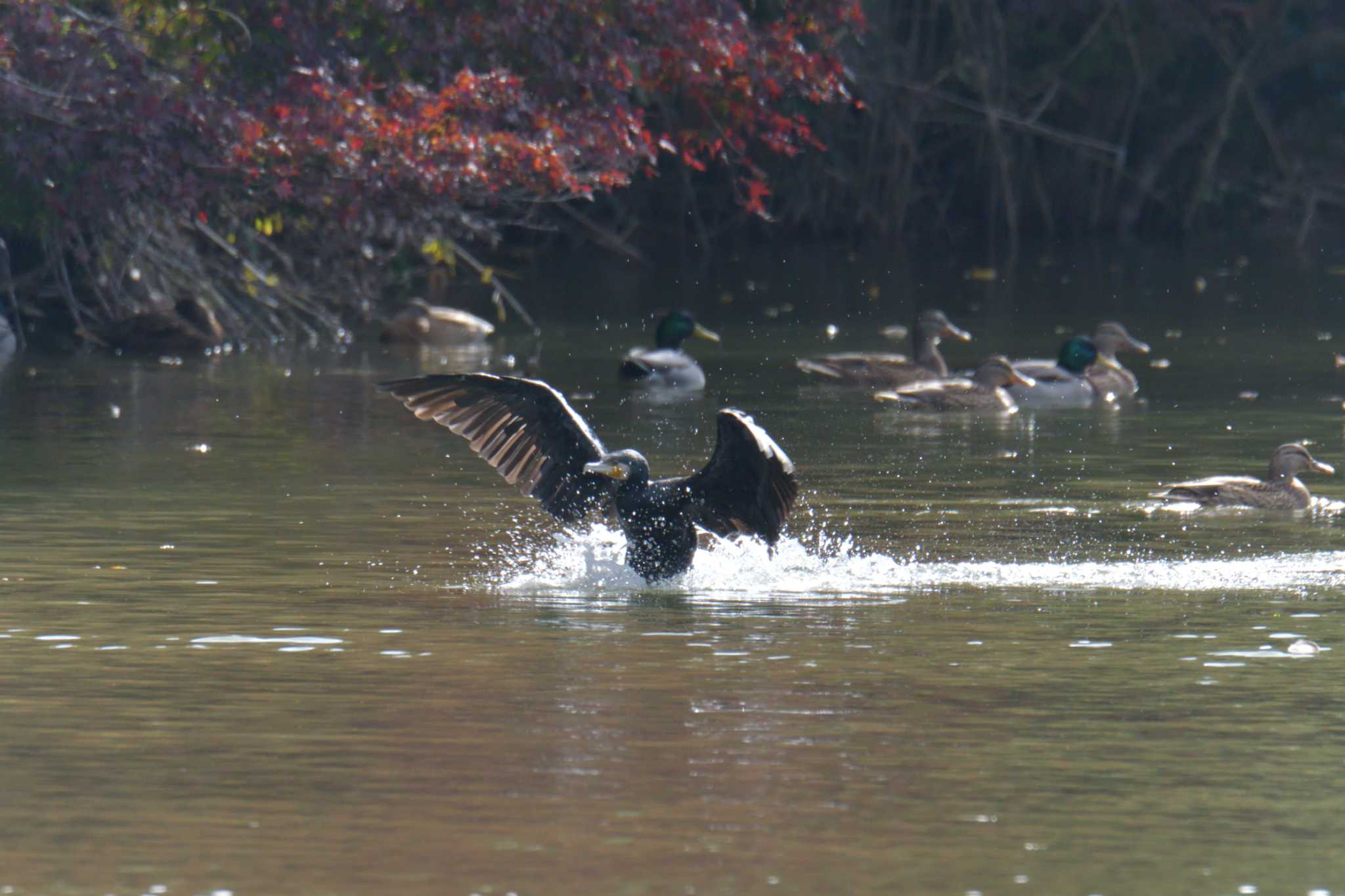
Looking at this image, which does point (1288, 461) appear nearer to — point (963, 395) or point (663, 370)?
point (963, 395)

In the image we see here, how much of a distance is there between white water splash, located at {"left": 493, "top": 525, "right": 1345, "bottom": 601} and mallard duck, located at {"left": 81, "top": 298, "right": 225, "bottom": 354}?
9.44 metres

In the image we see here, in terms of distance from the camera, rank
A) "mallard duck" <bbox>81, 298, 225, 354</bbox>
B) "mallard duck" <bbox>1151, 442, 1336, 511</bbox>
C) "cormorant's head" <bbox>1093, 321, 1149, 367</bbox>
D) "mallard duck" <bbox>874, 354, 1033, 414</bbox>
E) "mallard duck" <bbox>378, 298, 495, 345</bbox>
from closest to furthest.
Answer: "mallard duck" <bbox>1151, 442, 1336, 511</bbox> < "mallard duck" <bbox>874, 354, 1033, 414</bbox> < "cormorant's head" <bbox>1093, 321, 1149, 367</bbox> < "mallard duck" <bbox>81, 298, 225, 354</bbox> < "mallard duck" <bbox>378, 298, 495, 345</bbox>

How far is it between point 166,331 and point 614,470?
33.6 ft

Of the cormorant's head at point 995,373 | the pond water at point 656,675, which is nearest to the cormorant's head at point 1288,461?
the pond water at point 656,675

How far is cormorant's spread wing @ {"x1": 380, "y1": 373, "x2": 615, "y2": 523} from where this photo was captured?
964 centimetres

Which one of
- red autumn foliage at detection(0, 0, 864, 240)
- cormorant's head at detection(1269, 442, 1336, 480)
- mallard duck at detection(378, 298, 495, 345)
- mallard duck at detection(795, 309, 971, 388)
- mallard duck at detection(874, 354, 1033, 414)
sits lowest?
cormorant's head at detection(1269, 442, 1336, 480)

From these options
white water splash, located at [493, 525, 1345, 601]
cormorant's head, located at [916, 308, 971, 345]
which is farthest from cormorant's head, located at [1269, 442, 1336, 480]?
cormorant's head, located at [916, 308, 971, 345]

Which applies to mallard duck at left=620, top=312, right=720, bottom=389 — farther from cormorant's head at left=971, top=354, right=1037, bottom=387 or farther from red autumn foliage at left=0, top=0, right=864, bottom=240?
cormorant's head at left=971, top=354, right=1037, bottom=387

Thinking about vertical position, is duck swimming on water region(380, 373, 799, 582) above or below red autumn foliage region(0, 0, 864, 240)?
below

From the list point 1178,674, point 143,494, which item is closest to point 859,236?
point 143,494

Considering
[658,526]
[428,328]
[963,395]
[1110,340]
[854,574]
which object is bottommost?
[854,574]

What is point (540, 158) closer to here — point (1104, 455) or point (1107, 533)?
point (1104, 455)

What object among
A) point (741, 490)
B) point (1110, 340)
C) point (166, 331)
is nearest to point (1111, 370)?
point (1110, 340)

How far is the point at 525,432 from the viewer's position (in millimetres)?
9750
